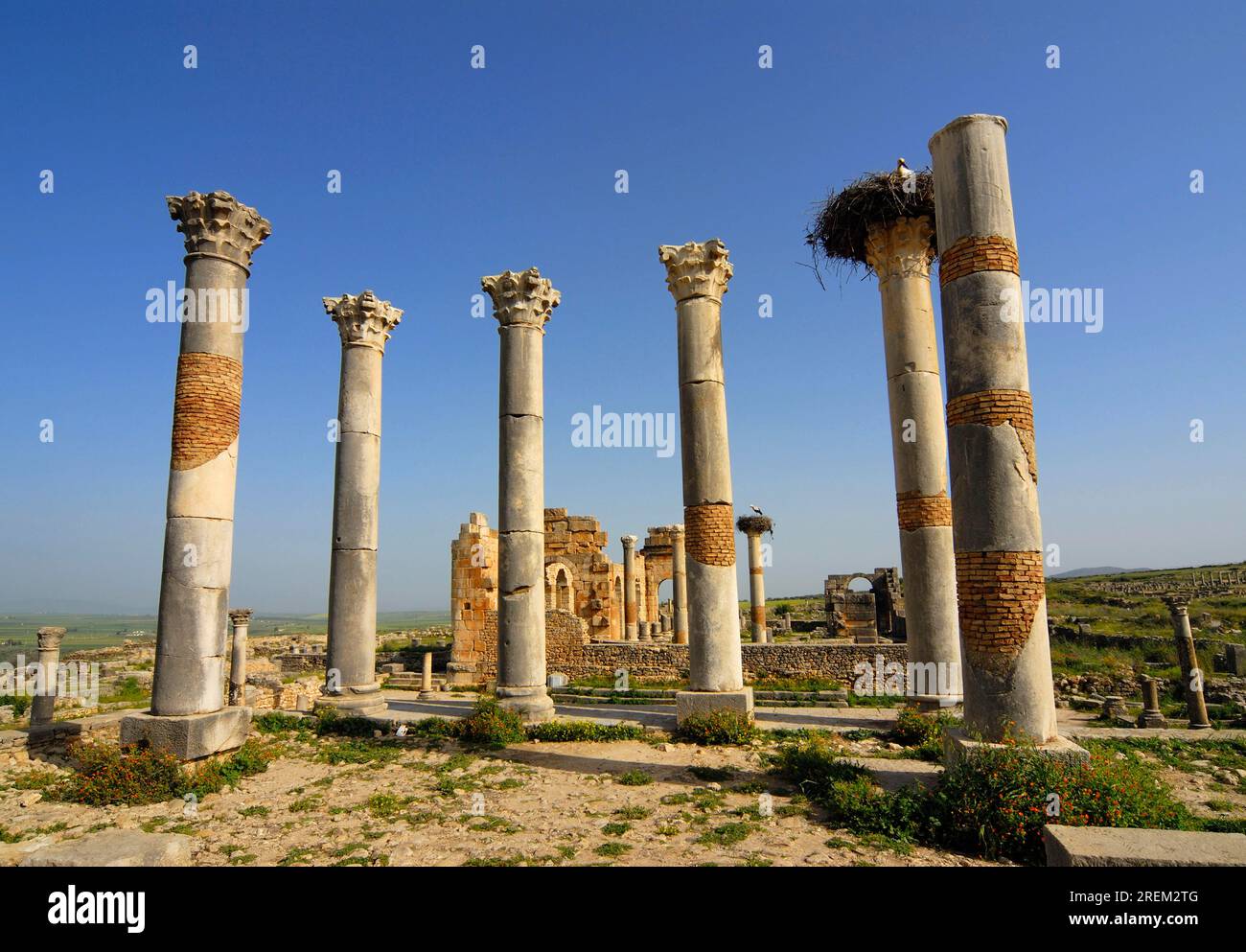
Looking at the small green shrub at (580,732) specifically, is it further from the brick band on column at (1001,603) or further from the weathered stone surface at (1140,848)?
the weathered stone surface at (1140,848)

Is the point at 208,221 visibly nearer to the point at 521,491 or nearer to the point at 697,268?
the point at 521,491

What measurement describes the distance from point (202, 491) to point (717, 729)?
8.99 metres

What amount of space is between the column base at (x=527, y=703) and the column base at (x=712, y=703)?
2.57 meters

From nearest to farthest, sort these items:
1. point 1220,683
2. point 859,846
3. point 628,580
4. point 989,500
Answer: point 859,846 → point 989,500 → point 1220,683 → point 628,580

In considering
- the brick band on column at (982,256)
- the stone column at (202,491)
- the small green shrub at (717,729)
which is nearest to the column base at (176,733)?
the stone column at (202,491)

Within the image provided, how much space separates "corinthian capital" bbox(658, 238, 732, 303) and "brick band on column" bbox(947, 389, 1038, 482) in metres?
6.38

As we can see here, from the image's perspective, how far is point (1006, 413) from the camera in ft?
25.8

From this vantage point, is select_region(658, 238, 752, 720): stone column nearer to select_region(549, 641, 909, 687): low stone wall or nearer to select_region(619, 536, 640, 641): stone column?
select_region(549, 641, 909, 687): low stone wall

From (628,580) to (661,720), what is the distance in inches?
745

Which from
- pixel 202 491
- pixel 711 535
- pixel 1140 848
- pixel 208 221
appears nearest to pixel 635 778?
pixel 711 535

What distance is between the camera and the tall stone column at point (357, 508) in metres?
14.1
